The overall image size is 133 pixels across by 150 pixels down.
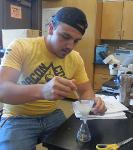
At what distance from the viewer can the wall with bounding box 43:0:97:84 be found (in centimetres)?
423

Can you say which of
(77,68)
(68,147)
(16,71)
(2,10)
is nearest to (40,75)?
(16,71)

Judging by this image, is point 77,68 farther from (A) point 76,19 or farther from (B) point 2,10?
(B) point 2,10

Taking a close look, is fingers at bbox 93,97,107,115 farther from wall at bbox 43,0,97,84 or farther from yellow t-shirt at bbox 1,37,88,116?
wall at bbox 43,0,97,84

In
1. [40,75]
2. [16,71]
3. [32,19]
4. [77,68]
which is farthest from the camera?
[32,19]

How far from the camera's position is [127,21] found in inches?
174

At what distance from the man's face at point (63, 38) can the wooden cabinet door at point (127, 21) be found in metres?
3.29

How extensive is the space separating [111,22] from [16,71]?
140 inches

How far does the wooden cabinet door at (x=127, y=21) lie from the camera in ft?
→ 14.4

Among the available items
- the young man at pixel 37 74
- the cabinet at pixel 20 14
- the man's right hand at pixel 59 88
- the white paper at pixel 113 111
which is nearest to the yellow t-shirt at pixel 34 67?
the young man at pixel 37 74

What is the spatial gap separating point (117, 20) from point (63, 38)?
339 cm

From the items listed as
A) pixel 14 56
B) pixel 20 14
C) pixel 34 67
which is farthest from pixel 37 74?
pixel 20 14

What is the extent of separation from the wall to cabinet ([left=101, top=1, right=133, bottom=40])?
405mm

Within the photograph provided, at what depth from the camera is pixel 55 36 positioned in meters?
1.38

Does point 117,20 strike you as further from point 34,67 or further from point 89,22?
point 34,67
